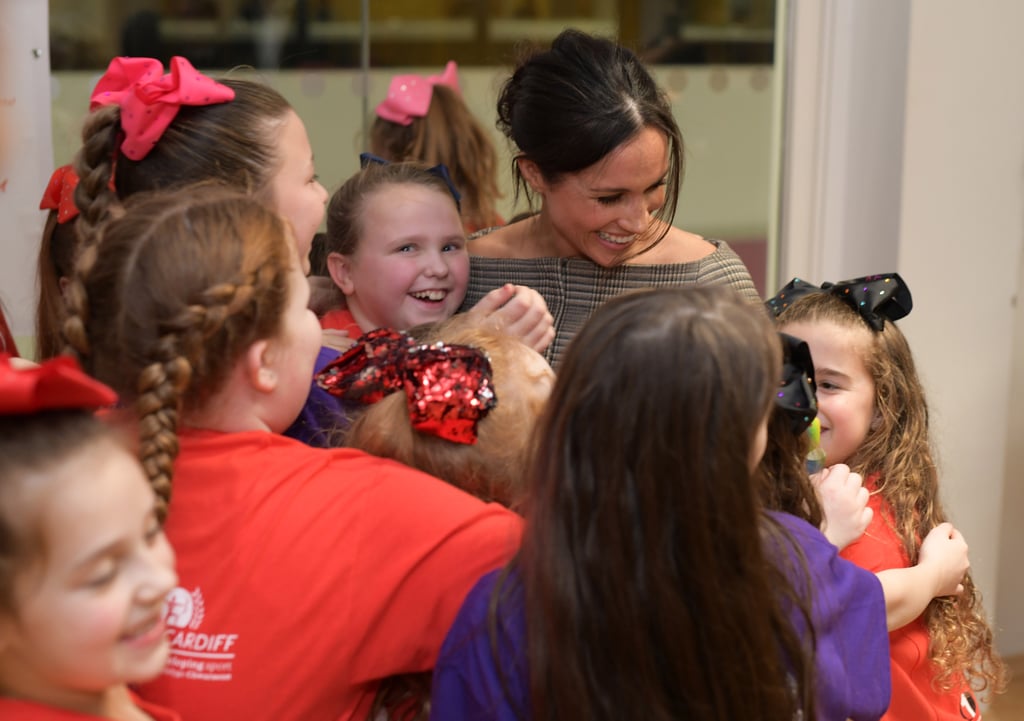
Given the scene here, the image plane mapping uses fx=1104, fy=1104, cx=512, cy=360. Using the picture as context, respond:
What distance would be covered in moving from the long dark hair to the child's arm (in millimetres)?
399

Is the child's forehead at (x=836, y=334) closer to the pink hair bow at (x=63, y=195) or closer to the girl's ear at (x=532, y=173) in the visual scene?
the girl's ear at (x=532, y=173)

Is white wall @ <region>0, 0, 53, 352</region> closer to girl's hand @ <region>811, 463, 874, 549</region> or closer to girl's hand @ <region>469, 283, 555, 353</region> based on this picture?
girl's hand @ <region>469, 283, 555, 353</region>

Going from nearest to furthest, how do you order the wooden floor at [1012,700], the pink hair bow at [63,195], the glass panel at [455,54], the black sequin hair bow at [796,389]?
1. the black sequin hair bow at [796,389]
2. the pink hair bow at [63,195]
3. the glass panel at [455,54]
4. the wooden floor at [1012,700]

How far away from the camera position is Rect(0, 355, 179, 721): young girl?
34.7 inches

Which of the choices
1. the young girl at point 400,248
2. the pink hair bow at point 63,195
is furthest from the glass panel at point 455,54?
the pink hair bow at point 63,195

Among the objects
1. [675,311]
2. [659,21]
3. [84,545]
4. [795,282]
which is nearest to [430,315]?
[795,282]

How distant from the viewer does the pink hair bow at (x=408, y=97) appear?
2758 millimetres

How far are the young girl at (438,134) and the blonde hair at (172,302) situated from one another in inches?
62.4

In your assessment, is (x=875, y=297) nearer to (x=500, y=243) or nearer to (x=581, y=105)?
(x=581, y=105)

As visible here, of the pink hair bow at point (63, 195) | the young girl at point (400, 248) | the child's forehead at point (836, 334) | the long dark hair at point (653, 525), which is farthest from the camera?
the young girl at point (400, 248)

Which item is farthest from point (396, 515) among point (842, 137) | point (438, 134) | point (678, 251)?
point (842, 137)

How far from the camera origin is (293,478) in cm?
115

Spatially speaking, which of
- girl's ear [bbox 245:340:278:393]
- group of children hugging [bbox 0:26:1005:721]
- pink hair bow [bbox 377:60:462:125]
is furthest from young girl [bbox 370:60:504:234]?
girl's ear [bbox 245:340:278:393]

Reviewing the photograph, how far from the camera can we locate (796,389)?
1376 millimetres
